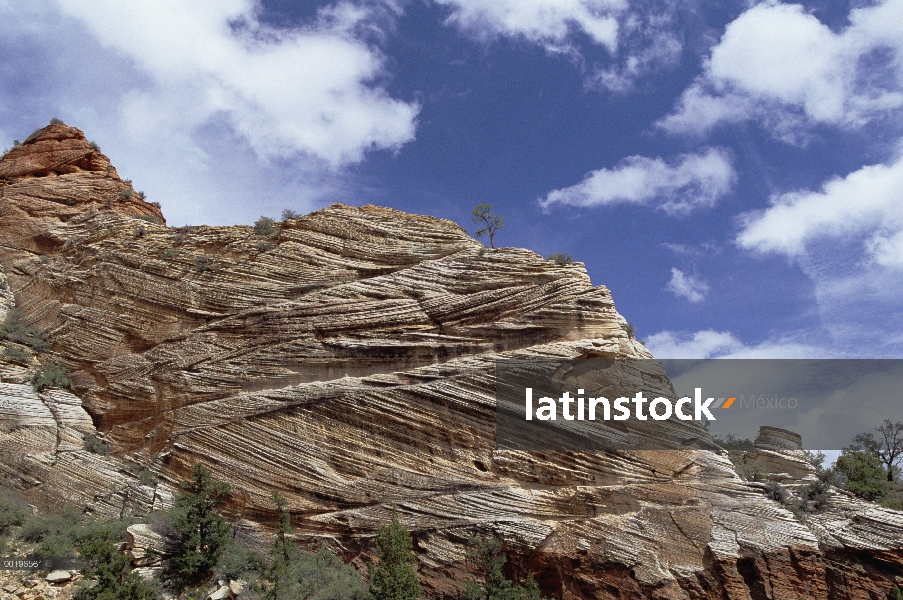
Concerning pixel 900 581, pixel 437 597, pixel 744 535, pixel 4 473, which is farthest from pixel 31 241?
pixel 900 581

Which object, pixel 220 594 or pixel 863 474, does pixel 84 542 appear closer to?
pixel 220 594

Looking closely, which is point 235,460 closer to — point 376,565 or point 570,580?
point 376,565

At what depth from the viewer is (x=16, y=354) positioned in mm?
23969

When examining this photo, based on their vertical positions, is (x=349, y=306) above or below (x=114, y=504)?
above

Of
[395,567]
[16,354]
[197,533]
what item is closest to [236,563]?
[197,533]

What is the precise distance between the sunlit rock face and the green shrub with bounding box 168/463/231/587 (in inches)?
59.6

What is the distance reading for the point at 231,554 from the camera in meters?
18.9

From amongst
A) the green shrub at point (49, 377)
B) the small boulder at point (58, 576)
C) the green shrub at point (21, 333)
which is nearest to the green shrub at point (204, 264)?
the green shrub at point (49, 377)

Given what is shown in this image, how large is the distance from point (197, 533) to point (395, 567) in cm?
617

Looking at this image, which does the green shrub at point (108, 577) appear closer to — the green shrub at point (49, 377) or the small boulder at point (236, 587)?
the small boulder at point (236, 587)

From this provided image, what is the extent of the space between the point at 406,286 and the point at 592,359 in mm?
7280

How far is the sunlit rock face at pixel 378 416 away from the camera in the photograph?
62.6 feet

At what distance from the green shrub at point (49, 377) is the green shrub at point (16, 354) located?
65 cm

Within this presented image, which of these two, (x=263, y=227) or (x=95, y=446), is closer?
(x=95, y=446)
